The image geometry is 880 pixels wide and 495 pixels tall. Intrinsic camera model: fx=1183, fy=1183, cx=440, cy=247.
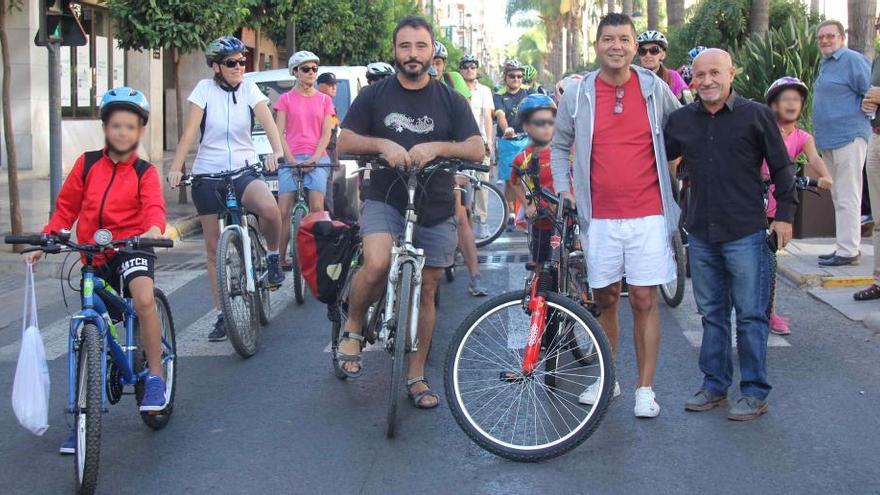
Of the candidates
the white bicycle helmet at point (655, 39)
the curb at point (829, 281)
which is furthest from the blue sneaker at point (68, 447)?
the curb at point (829, 281)

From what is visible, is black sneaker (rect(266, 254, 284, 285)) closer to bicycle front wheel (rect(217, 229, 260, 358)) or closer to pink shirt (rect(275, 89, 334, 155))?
bicycle front wheel (rect(217, 229, 260, 358))

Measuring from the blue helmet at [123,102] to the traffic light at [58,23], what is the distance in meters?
6.70

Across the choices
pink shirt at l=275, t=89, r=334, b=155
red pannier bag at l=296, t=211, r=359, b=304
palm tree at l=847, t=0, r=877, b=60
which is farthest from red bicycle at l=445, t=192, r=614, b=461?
palm tree at l=847, t=0, r=877, b=60

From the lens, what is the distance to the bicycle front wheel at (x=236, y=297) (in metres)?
7.11

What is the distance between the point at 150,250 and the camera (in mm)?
5500

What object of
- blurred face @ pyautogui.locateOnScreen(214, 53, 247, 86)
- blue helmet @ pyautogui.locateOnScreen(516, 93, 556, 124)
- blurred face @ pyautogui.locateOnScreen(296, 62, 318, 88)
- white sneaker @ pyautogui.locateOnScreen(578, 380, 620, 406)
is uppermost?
blurred face @ pyautogui.locateOnScreen(296, 62, 318, 88)

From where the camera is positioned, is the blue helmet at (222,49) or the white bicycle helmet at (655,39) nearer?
the blue helmet at (222,49)

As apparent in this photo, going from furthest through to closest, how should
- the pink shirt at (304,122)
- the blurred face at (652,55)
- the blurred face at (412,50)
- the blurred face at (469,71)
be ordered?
the blurred face at (469,71)
the pink shirt at (304,122)
the blurred face at (652,55)
the blurred face at (412,50)

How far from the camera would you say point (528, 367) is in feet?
17.5

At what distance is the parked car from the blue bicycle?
8017mm

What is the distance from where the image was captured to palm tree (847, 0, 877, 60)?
1441cm

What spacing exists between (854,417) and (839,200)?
4.67 metres

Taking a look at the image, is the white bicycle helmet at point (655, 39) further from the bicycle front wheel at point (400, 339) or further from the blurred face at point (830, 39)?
the bicycle front wheel at point (400, 339)

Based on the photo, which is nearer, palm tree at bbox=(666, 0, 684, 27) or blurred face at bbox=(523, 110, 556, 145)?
blurred face at bbox=(523, 110, 556, 145)
